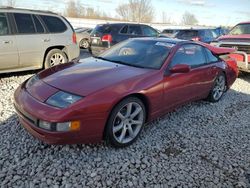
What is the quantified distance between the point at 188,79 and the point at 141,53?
93cm

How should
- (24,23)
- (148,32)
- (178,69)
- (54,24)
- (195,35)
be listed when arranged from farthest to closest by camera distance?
(195,35) → (148,32) → (54,24) → (24,23) → (178,69)

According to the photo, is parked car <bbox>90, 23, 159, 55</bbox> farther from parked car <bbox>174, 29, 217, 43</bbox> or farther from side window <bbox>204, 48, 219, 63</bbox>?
side window <bbox>204, 48, 219, 63</bbox>

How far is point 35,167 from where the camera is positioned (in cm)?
297

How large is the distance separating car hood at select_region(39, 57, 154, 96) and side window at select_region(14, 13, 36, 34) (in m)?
2.85

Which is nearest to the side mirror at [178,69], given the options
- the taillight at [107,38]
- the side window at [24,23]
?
the side window at [24,23]

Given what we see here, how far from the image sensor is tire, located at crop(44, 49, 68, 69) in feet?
22.4

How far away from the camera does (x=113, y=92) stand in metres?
3.19

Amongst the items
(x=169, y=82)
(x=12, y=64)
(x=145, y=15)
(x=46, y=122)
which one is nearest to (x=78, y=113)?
(x=46, y=122)

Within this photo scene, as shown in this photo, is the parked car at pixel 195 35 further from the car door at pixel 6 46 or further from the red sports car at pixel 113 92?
the car door at pixel 6 46

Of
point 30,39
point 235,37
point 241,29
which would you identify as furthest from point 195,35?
point 30,39

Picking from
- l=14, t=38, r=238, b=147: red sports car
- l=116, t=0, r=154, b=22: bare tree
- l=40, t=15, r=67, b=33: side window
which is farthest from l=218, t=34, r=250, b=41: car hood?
l=116, t=0, r=154, b=22: bare tree

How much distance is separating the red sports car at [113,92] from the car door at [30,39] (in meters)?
2.62

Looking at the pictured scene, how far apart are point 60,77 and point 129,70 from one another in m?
0.98

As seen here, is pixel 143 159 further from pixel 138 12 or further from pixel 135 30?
pixel 138 12
